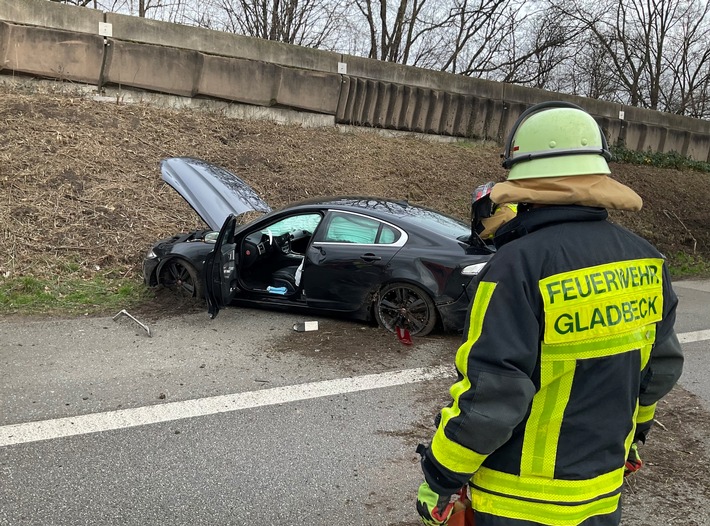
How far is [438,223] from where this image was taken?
20.8 ft

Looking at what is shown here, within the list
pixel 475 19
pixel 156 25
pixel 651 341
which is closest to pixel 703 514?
pixel 651 341

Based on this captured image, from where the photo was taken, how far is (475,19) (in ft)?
64.9

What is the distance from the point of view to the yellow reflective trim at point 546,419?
1582 millimetres

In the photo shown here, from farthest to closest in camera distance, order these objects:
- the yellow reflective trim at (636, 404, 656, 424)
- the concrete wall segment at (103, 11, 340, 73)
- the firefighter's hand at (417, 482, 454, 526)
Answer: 1. the concrete wall segment at (103, 11, 340, 73)
2. the yellow reflective trim at (636, 404, 656, 424)
3. the firefighter's hand at (417, 482, 454, 526)

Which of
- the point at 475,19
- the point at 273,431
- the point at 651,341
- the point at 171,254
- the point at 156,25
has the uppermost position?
the point at 475,19

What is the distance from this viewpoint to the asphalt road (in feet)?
10.3

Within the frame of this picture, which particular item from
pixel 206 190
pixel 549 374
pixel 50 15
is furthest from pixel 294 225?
pixel 50 15

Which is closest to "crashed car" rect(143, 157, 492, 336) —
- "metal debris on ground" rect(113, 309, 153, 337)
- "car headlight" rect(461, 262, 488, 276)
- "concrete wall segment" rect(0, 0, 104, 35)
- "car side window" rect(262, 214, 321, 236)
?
"car headlight" rect(461, 262, 488, 276)

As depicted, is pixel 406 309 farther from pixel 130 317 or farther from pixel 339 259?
pixel 130 317

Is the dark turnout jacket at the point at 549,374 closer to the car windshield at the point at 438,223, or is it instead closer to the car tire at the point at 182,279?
the car windshield at the point at 438,223

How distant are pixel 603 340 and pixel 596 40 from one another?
2244 centimetres

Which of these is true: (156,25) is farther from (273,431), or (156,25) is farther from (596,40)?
(596,40)

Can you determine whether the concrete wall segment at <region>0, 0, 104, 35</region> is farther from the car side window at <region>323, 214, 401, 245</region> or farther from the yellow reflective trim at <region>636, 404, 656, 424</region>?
A: the yellow reflective trim at <region>636, 404, 656, 424</region>

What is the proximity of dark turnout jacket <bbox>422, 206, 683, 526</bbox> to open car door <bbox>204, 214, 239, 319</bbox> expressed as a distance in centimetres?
445
